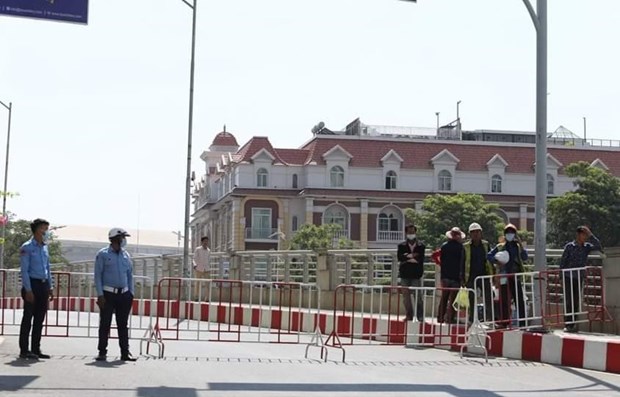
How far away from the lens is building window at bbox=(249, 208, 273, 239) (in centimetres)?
10206

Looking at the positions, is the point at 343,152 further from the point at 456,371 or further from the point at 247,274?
the point at 456,371

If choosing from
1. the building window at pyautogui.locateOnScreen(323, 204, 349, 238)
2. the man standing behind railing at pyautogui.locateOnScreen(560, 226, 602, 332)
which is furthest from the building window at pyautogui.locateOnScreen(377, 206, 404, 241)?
the man standing behind railing at pyautogui.locateOnScreen(560, 226, 602, 332)

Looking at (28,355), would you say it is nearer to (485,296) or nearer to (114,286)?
(114,286)

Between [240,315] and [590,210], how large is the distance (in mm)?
52637

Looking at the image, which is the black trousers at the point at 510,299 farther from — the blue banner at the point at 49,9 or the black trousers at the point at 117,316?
the blue banner at the point at 49,9

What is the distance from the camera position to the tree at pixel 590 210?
6962 centimetres

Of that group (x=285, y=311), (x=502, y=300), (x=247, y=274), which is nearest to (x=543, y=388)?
(x=502, y=300)

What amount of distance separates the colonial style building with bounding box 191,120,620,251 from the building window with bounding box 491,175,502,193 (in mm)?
97

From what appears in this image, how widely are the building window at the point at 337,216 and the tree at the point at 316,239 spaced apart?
18.3 ft

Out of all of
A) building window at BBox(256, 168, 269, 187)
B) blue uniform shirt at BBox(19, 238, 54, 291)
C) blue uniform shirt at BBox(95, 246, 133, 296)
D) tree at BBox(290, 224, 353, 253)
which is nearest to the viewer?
blue uniform shirt at BBox(19, 238, 54, 291)

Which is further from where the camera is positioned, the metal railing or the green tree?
the green tree

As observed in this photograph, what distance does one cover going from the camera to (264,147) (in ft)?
338

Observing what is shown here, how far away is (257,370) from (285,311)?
9.91 meters

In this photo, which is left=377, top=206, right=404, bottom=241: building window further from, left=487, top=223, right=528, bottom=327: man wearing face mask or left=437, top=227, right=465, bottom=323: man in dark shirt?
left=487, top=223, right=528, bottom=327: man wearing face mask
